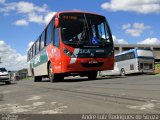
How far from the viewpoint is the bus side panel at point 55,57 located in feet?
65.0

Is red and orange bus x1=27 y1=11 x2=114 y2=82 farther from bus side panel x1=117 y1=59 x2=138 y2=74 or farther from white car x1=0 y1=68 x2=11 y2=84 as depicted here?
bus side panel x1=117 y1=59 x2=138 y2=74

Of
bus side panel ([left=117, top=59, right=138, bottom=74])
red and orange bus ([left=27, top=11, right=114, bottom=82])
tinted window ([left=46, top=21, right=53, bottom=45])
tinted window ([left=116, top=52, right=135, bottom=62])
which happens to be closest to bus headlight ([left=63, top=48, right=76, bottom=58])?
red and orange bus ([left=27, top=11, right=114, bottom=82])

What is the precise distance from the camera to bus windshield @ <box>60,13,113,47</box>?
63.5ft

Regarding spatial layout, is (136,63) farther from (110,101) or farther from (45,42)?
(110,101)

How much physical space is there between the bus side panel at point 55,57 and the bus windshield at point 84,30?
3.38ft

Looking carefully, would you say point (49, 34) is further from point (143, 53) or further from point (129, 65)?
point (129, 65)

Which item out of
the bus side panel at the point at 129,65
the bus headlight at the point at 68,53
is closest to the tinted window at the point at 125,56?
the bus side panel at the point at 129,65

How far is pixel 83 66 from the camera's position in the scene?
64.3 ft

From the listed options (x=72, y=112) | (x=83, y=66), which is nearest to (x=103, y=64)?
(x=83, y=66)

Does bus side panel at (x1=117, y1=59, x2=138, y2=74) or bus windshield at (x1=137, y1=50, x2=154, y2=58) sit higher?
bus windshield at (x1=137, y1=50, x2=154, y2=58)

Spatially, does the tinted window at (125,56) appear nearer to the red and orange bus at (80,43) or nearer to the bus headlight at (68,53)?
the red and orange bus at (80,43)

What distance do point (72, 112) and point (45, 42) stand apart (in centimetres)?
1661

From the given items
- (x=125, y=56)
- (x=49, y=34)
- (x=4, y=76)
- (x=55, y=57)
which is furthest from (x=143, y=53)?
(x=55, y=57)

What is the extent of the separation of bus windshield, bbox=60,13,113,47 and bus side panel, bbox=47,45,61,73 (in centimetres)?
103
